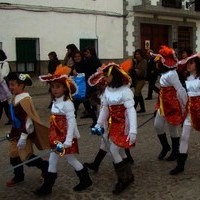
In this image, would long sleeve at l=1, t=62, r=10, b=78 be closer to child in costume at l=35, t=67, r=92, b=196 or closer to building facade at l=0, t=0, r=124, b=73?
child in costume at l=35, t=67, r=92, b=196

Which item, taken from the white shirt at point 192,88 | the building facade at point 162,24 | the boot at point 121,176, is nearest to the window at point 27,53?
the building facade at point 162,24

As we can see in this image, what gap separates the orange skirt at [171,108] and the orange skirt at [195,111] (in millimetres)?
313

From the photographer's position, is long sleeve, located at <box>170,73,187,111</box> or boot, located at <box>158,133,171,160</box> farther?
boot, located at <box>158,133,171,160</box>

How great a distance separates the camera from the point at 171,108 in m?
5.95

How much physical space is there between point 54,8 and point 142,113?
8980mm

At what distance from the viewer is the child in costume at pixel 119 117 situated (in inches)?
193

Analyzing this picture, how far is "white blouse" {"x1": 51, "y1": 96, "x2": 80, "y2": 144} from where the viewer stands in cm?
478

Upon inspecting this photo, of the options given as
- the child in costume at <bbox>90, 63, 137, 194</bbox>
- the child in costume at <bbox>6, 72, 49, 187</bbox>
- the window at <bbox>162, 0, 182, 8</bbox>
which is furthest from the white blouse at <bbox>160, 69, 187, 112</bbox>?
the window at <bbox>162, 0, 182, 8</bbox>

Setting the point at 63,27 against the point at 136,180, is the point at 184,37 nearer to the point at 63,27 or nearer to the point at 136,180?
the point at 63,27

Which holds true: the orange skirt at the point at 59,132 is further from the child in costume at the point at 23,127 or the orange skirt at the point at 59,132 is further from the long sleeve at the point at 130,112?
the long sleeve at the point at 130,112

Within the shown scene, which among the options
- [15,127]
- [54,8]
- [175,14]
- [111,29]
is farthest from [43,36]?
[15,127]

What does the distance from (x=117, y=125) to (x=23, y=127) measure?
1017 mm

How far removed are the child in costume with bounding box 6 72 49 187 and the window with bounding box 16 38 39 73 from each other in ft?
41.1

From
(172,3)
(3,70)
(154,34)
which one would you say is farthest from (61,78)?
(172,3)
